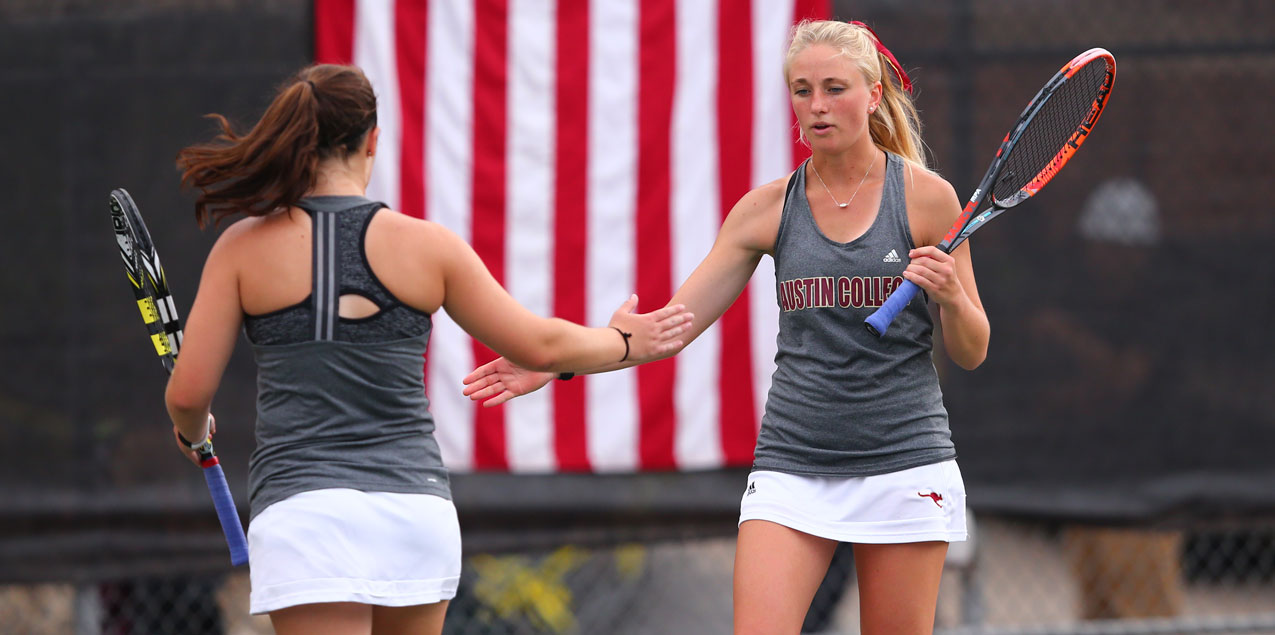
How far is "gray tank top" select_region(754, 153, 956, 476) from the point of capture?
2775 millimetres

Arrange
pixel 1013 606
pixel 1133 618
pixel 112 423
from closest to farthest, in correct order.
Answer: pixel 112 423
pixel 1133 618
pixel 1013 606

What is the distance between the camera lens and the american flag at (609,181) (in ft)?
15.3

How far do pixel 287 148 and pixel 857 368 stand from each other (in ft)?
4.14

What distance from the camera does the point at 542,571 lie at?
517 cm

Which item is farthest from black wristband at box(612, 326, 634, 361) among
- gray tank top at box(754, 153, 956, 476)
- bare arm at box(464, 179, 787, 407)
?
gray tank top at box(754, 153, 956, 476)

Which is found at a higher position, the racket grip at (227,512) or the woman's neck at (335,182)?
the woman's neck at (335,182)

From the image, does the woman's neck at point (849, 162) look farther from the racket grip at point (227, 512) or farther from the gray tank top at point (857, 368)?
the racket grip at point (227, 512)

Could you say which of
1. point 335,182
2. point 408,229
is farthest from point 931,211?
point 335,182

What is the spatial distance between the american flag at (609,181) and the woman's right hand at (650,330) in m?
1.77

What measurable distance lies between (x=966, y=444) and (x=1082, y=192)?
3.37 ft

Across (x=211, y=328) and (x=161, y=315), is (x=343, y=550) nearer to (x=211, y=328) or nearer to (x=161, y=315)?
(x=211, y=328)

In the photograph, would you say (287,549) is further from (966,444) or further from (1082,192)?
(1082,192)

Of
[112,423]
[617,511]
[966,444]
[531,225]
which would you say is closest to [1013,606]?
[966,444]

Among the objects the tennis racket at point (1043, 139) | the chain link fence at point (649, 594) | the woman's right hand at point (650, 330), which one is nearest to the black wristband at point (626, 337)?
the woman's right hand at point (650, 330)
